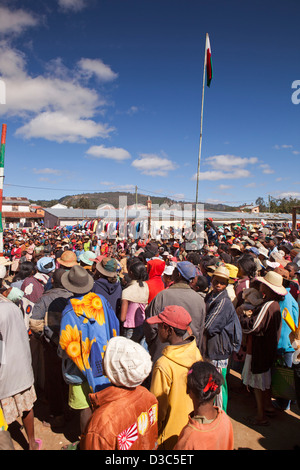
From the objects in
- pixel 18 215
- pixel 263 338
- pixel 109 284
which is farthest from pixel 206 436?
pixel 18 215

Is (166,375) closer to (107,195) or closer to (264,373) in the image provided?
(264,373)

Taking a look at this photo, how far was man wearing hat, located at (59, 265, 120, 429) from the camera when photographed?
258 centimetres

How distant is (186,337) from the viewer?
7.91 ft

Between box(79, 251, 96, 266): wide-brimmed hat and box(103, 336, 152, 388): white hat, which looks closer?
box(103, 336, 152, 388): white hat

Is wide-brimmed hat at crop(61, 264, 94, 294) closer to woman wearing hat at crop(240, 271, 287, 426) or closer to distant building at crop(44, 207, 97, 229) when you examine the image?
woman wearing hat at crop(240, 271, 287, 426)

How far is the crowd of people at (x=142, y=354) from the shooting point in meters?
1.71

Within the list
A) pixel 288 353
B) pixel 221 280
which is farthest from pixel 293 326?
pixel 221 280

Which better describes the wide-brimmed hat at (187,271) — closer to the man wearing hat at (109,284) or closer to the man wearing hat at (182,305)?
the man wearing hat at (182,305)

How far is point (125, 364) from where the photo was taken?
169cm

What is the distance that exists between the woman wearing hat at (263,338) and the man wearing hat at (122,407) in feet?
6.07

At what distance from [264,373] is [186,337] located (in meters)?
1.55

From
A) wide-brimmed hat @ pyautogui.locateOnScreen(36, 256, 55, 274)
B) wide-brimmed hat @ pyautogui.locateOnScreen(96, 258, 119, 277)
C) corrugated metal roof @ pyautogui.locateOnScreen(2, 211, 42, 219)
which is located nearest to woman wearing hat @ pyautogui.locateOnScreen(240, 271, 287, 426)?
wide-brimmed hat @ pyautogui.locateOnScreen(96, 258, 119, 277)

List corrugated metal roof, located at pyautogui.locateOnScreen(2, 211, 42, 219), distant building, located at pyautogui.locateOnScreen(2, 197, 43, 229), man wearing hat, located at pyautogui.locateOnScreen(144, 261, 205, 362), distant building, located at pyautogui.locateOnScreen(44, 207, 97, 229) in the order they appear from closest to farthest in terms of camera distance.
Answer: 1. man wearing hat, located at pyautogui.locateOnScreen(144, 261, 205, 362)
2. distant building, located at pyautogui.locateOnScreen(44, 207, 97, 229)
3. distant building, located at pyautogui.locateOnScreen(2, 197, 43, 229)
4. corrugated metal roof, located at pyautogui.locateOnScreen(2, 211, 42, 219)

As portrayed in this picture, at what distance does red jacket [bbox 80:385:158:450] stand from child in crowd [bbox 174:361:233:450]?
0.80ft
